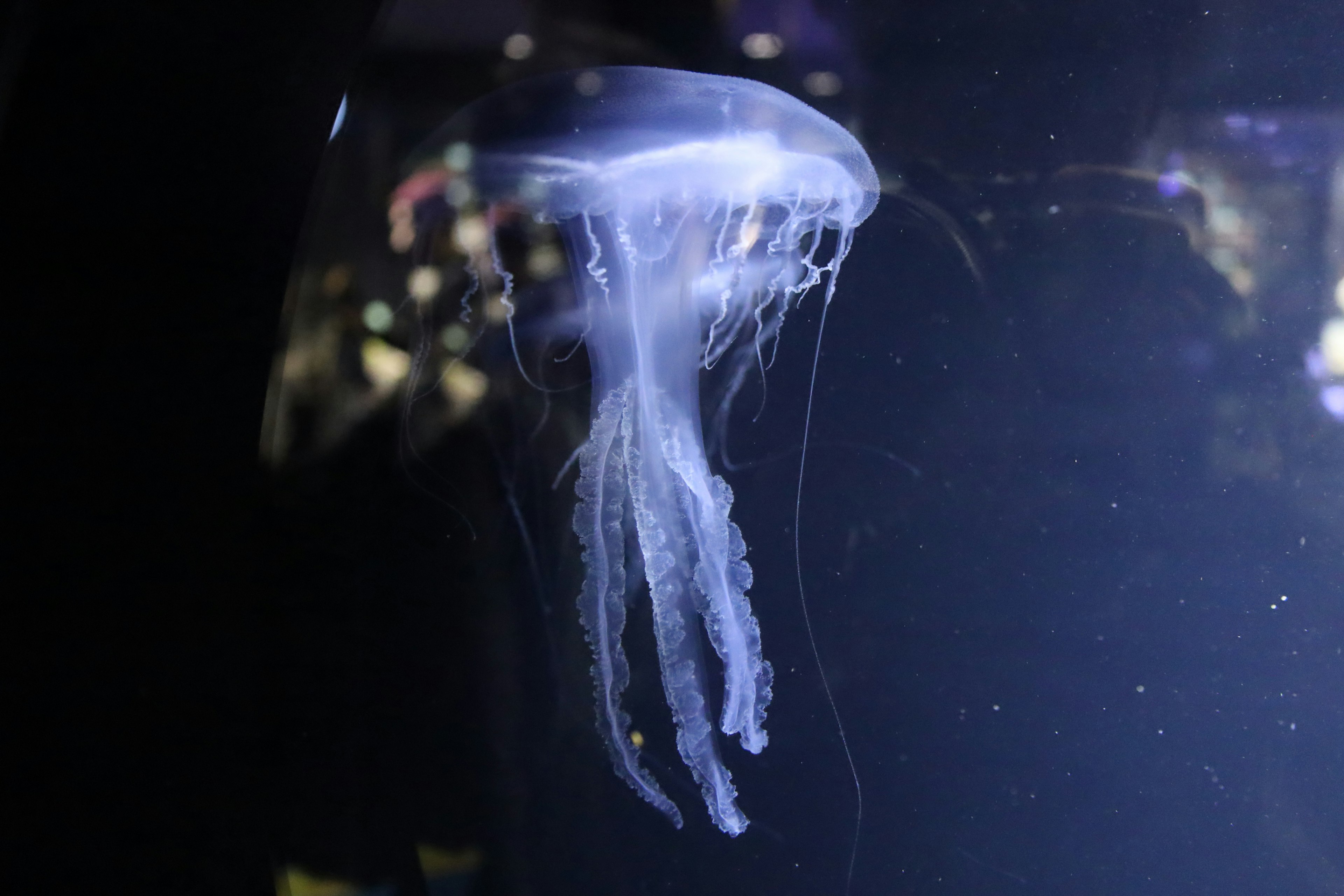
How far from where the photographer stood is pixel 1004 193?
1575mm

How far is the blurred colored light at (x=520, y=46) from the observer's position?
1.62m

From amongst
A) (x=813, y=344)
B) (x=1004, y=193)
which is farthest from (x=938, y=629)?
(x=1004, y=193)

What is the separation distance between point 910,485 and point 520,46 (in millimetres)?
1170

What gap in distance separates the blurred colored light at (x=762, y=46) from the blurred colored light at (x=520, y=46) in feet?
1.37

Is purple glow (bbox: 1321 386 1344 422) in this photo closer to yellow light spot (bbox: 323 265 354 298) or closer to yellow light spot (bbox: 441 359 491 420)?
yellow light spot (bbox: 441 359 491 420)

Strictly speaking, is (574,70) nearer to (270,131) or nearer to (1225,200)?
(270,131)

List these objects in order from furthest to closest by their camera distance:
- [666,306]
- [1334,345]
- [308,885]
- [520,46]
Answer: [666,306] < [308,885] < [520,46] < [1334,345]

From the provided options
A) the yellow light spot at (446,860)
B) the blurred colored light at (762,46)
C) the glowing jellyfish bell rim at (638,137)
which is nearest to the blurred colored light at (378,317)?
the glowing jellyfish bell rim at (638,137)

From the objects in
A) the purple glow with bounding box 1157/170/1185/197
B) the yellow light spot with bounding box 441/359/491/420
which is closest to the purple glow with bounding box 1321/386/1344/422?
the purple glow with bounding box 1157/170/1185/197

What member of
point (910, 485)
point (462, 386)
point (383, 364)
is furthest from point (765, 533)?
point (383, 364)

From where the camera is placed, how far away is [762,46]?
1.61 m

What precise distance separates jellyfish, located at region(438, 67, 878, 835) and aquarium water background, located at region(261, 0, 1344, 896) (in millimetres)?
43

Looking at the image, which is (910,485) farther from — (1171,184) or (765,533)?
(1171,184)

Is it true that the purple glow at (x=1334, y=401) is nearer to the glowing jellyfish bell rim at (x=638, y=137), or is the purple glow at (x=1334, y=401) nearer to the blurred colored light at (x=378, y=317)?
the glowing jellyfish bell rim at (x=638, y=137)
